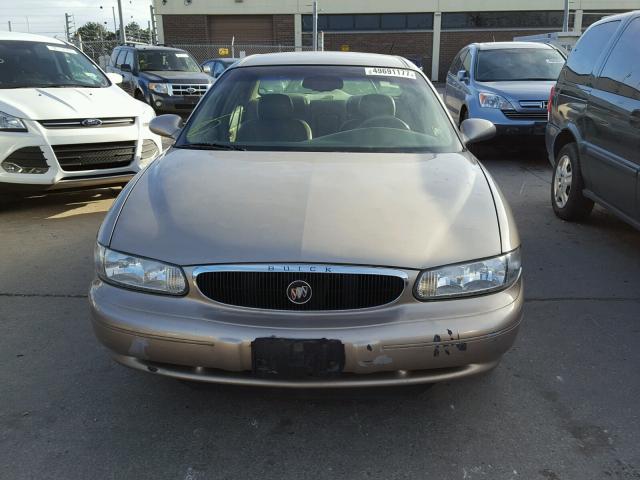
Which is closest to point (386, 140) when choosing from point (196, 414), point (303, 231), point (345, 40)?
point (303, 231)

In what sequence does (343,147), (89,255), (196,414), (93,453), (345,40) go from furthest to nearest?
(345,40), (89,255), (343,147), (196,414), (93,453)

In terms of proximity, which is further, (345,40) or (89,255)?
(345,40)

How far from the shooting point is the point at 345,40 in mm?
31953

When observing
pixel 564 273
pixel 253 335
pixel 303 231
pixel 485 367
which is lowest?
pixel 564 273

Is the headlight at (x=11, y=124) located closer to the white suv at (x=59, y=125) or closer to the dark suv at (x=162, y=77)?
the white suv at (x=59, y=125)

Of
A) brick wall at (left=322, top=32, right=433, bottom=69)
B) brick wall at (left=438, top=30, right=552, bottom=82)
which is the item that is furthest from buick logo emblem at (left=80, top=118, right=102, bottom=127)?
brick wall at (left=438, top=30, right=552, bottom=82)

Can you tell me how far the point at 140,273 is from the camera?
8.05ft

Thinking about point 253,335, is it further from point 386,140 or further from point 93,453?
point 386,140

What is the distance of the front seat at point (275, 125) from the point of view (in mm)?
3615

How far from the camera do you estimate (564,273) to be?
14.7ft

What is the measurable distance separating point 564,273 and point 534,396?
1.88 m

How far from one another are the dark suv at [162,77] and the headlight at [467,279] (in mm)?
11832

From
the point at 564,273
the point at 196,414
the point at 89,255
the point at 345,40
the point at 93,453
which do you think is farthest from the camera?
the point at 345,40

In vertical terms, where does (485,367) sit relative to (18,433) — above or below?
above
